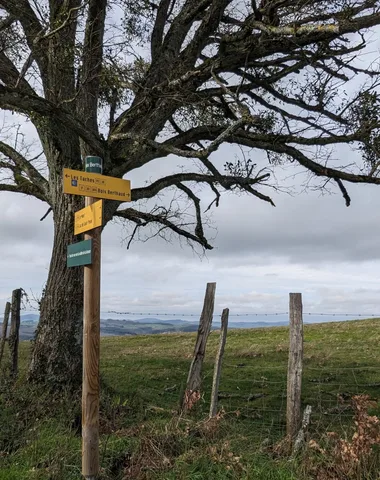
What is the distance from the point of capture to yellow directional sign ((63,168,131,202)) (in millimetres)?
5852

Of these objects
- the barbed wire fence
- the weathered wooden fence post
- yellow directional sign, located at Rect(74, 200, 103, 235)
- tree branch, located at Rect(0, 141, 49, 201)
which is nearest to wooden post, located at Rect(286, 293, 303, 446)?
the barbed wire fence

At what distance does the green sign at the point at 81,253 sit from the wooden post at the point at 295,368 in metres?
2.92

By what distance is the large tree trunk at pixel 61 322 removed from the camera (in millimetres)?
9203

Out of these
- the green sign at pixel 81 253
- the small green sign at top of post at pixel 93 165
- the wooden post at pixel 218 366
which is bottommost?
the wooden post at pixel 218 366

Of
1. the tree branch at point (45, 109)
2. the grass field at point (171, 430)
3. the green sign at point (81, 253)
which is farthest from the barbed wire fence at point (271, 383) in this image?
the tree branch at point (45, 109)

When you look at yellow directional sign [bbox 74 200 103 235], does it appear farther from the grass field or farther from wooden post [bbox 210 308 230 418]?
wooden post [bbox 210 308 230 418]

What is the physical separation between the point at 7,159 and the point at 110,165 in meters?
3.62

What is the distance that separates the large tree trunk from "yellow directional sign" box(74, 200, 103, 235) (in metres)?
3.37

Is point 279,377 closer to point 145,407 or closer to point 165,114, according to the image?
point 145,407

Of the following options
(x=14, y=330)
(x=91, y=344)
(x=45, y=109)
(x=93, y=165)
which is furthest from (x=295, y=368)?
(x=14, y=330)

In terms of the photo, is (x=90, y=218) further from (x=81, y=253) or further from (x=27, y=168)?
(x=27, y=168)

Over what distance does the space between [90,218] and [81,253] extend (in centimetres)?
47

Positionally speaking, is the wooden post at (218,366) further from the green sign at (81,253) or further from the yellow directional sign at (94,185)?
the yellow directional sign at (94,185)

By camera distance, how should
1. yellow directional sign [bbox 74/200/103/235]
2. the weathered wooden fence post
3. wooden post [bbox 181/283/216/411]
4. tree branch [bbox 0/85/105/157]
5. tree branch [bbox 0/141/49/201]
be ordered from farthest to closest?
1. tree branch [bbox 0/141/49/201]
2. the weathered wooden fence post
3. wooden post [bbox 181/283/216/411]
4. tree branch [bbox 0/85/105/157]
5. yellow directional sign [bbox 74/200/103/235]
